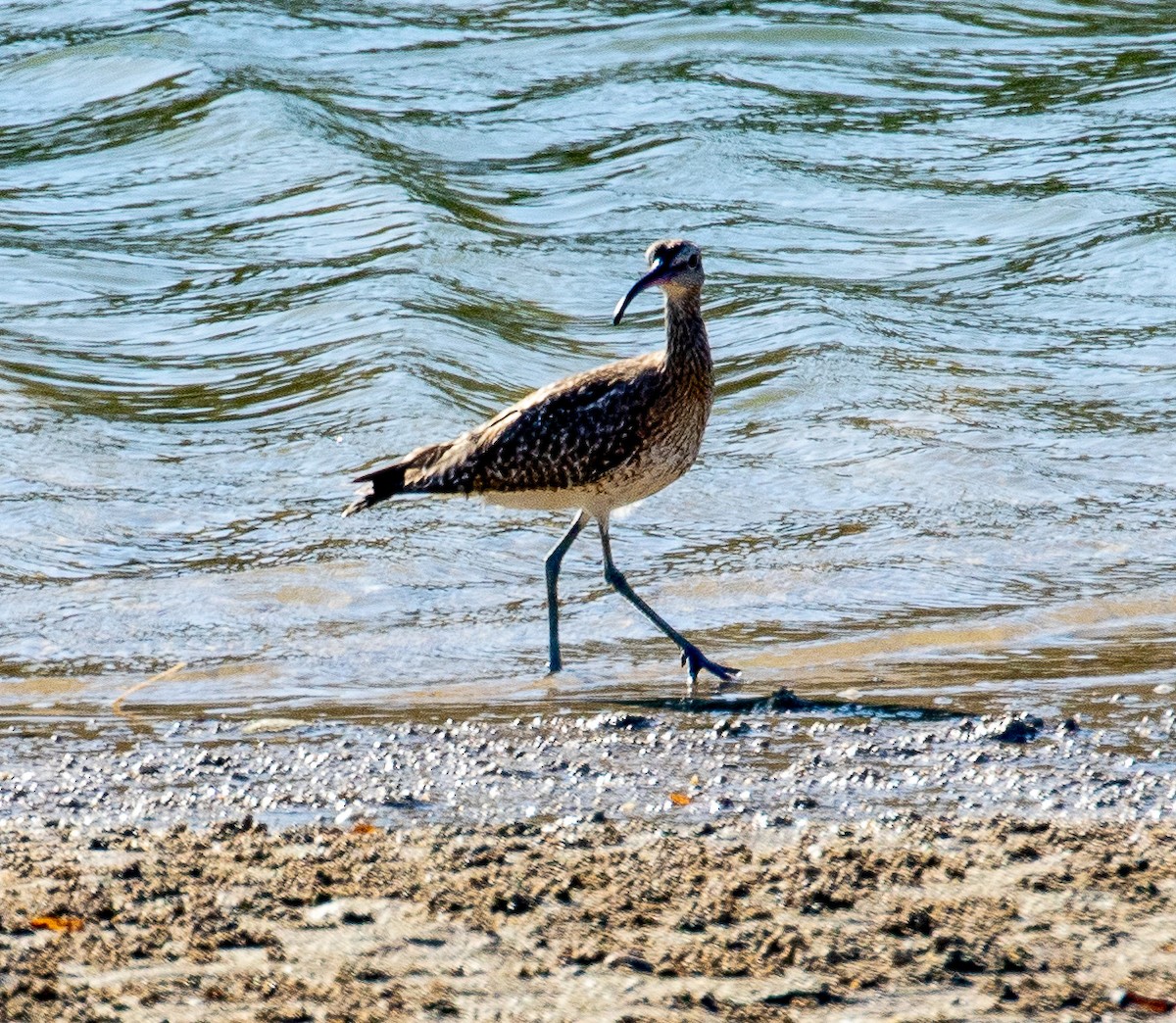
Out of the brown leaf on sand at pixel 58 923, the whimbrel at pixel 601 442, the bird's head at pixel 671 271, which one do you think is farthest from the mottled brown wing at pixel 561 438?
the brown leaf on sand at pixel 58 923

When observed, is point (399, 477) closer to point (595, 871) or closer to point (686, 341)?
point (686, 341)

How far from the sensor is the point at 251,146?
16219 mm

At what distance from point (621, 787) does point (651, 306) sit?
27.9ft

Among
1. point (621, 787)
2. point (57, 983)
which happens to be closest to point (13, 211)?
point (621, 787)

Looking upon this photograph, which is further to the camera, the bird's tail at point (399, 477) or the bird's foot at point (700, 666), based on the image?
the bird's tail at point (399, 477)

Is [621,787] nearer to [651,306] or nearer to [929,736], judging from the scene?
[929,736]

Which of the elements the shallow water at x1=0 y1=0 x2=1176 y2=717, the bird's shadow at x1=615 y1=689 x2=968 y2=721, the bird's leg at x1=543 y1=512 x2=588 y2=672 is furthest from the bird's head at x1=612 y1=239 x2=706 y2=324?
the bird's shadow at x1=615 y1=689 x2=968 y2=721

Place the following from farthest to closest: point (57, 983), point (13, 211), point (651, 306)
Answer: point (13, 211)
point (651, 306)
point (57, 983)

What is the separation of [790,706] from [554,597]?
158 centimetres

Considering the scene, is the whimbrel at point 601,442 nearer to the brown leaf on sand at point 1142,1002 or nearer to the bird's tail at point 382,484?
the bird's tail at point 382,484

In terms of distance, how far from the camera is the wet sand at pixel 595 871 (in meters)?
3.78

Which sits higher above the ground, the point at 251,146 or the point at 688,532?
the point at 251,146

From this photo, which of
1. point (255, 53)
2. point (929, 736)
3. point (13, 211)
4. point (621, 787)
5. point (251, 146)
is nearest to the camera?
point (621, 787)

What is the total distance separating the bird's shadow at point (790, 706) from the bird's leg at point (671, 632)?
13.1 inches
